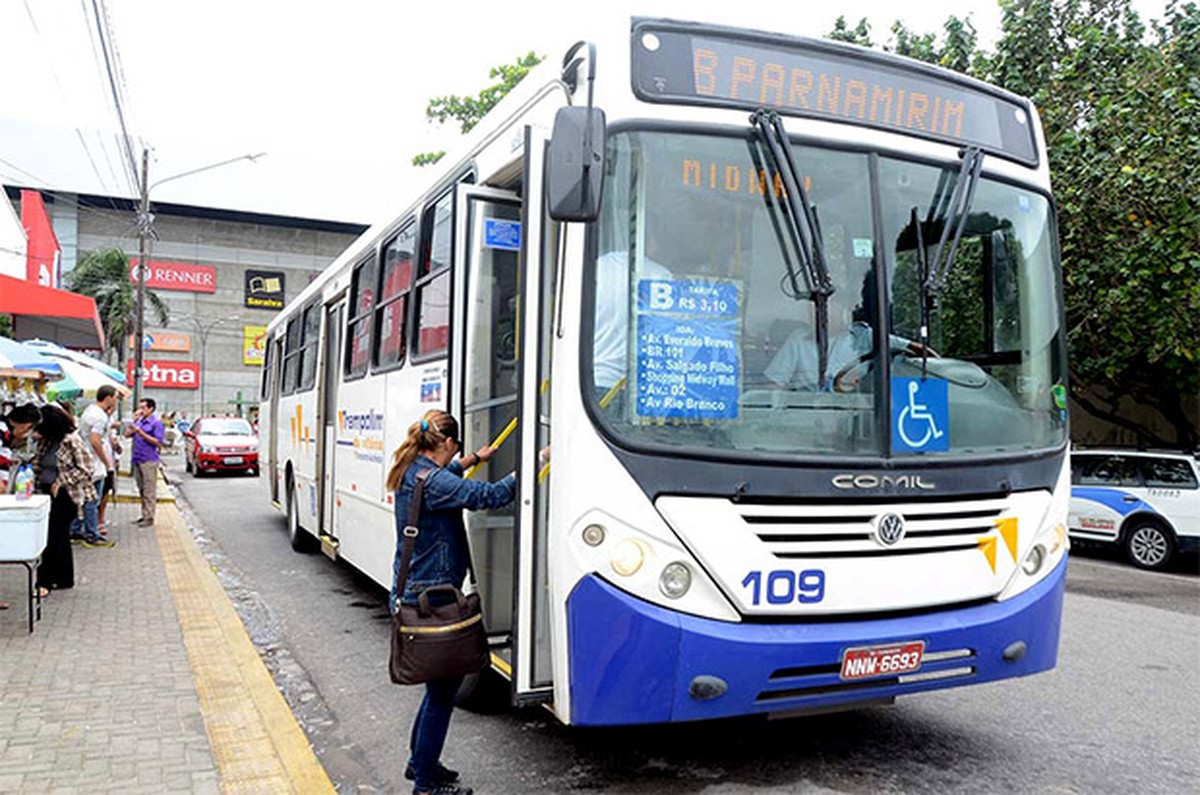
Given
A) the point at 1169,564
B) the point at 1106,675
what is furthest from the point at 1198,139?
the point at 1106,675

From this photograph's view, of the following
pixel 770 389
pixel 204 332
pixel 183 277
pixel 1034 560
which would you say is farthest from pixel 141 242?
pixel 204 332

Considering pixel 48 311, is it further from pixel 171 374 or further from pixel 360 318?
pixel 171 374

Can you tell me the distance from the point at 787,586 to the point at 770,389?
2.62ft

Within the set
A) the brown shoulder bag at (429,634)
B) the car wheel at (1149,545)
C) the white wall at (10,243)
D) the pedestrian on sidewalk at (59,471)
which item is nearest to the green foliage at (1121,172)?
the car wheel at (1149,545)

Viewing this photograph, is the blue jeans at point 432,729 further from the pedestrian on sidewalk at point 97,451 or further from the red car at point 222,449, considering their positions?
the red car at point 222,449

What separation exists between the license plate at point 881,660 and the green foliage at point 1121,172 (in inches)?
456

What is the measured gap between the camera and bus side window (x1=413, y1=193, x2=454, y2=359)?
18.0 feet

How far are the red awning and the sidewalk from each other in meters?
6.95

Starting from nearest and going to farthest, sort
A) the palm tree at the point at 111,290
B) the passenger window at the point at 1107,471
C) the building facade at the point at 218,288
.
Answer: the passenger window at the point at 1107,471
the palm tree at the point at 111,290
the building facade at the point at 218,288

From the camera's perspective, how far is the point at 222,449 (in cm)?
2527

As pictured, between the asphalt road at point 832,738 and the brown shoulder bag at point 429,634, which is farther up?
the brown shoulder bag at point 429,634

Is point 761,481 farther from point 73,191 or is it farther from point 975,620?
point 73,191

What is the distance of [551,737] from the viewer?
5.09m

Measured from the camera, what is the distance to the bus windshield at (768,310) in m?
3.89
